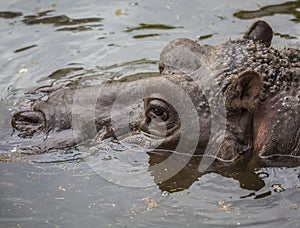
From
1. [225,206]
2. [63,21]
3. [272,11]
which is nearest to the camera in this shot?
[225,206]

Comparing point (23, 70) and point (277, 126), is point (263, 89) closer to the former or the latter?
point (277, 126)

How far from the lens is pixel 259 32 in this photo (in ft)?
23.5

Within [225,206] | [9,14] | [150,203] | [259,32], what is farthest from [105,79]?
[225,206]

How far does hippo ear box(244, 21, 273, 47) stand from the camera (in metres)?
7.12

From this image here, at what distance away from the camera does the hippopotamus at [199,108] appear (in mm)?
6367

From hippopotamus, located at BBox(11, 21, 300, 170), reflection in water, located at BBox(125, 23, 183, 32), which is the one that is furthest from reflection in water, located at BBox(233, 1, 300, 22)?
hippopotamus, located at BBox(11, 21, 300, 170)

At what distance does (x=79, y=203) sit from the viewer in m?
6.55

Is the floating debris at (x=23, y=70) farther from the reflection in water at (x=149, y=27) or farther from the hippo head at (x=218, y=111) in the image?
the hippo head at (x=218, y=111)

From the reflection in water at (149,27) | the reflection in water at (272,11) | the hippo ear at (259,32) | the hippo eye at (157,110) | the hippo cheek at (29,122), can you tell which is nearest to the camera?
the hippo eye at (157,110)

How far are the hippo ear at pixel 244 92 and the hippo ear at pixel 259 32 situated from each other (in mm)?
996

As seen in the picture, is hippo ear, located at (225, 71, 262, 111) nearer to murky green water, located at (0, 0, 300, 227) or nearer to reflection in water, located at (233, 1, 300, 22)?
murky green water, located at (0, 0, 300, 227)

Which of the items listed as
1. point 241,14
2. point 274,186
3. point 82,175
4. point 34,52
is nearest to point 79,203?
point 82,175

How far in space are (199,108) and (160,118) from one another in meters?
0.41

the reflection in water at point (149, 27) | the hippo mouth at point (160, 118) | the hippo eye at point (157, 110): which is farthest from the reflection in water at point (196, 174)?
the reflection in water at point (149, 27)
